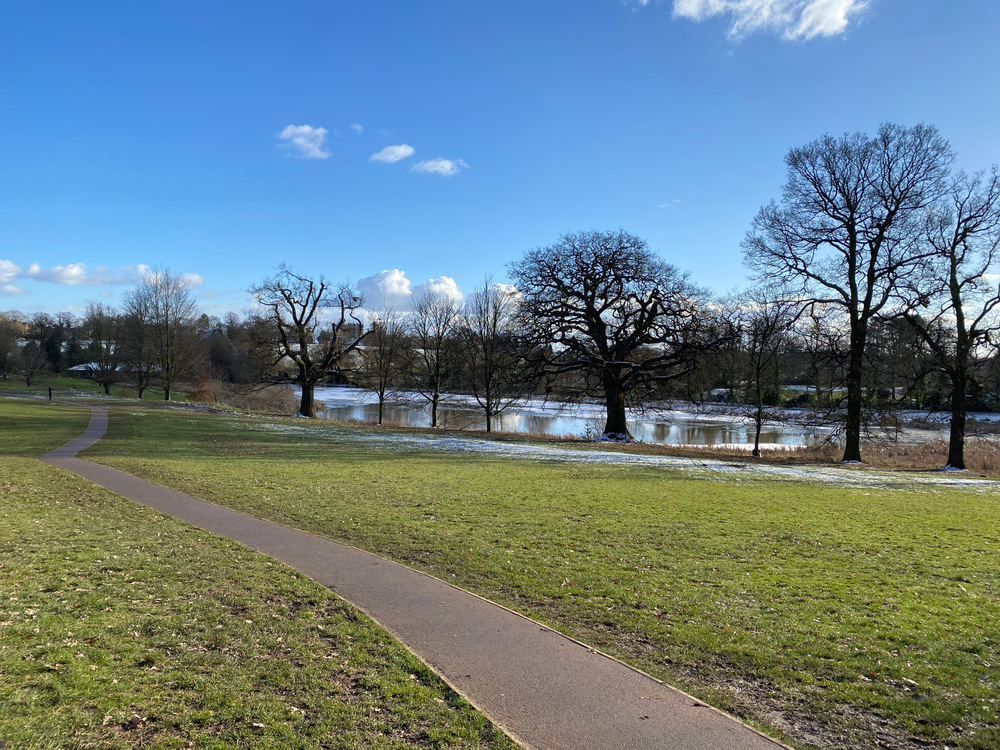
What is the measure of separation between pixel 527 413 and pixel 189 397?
31.7m

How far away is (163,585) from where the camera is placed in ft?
20.6

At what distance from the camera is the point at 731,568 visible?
7984 millimetres

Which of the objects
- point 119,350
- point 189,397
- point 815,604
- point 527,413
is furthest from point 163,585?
point 119,350

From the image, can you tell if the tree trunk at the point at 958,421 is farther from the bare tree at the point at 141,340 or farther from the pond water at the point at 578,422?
the bare tree at the point at 141,340

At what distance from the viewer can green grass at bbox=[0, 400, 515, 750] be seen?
370cm

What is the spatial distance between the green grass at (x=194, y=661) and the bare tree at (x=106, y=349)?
57647 mm

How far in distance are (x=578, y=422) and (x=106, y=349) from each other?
4844cm

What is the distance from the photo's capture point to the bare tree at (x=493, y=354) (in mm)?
30608

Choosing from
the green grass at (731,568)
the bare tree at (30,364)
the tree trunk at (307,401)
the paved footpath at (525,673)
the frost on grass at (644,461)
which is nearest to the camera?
the paved footpath at (525,673)

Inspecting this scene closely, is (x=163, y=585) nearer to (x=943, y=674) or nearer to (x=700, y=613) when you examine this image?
(x=700, y=613)

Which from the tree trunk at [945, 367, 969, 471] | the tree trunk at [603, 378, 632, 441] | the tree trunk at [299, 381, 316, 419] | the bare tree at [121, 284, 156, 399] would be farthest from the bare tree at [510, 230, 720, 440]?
the bare tree at [121, 284, 156, 399]

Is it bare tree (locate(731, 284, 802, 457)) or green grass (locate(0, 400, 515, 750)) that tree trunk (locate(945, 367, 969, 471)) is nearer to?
bare tree (locate(731, 284, 802, 457))

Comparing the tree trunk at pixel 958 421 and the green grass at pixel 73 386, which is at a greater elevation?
the tree trunk at pixel 958 421

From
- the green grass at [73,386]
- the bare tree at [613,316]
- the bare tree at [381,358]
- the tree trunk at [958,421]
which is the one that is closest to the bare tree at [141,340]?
the green grass at [73,386]
